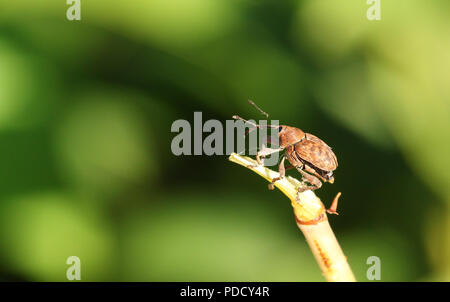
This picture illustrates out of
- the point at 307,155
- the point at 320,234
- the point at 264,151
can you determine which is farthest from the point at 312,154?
the point at 320,234

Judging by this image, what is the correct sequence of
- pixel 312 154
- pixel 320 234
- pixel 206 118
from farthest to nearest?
pixel 206 118 < pixel 312 154 < pixel 320 234

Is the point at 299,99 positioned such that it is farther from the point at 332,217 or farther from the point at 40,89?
the point at 40,89

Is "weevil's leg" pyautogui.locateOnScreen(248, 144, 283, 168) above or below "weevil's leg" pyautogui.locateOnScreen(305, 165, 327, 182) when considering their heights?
above

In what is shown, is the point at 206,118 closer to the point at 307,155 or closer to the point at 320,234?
the point at 307,155

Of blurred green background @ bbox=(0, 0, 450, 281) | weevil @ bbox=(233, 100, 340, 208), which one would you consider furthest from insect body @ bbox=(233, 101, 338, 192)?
blurred green background @ bbox=(0, 0, 450, 281)

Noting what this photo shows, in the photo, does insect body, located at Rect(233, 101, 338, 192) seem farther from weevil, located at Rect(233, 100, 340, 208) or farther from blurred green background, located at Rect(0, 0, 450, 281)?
blurred green background, located at Rect(0, 0, 450, 281)

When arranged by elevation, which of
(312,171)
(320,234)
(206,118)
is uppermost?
(206,118)

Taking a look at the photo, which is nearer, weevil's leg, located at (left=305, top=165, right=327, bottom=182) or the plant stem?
the plant stem
